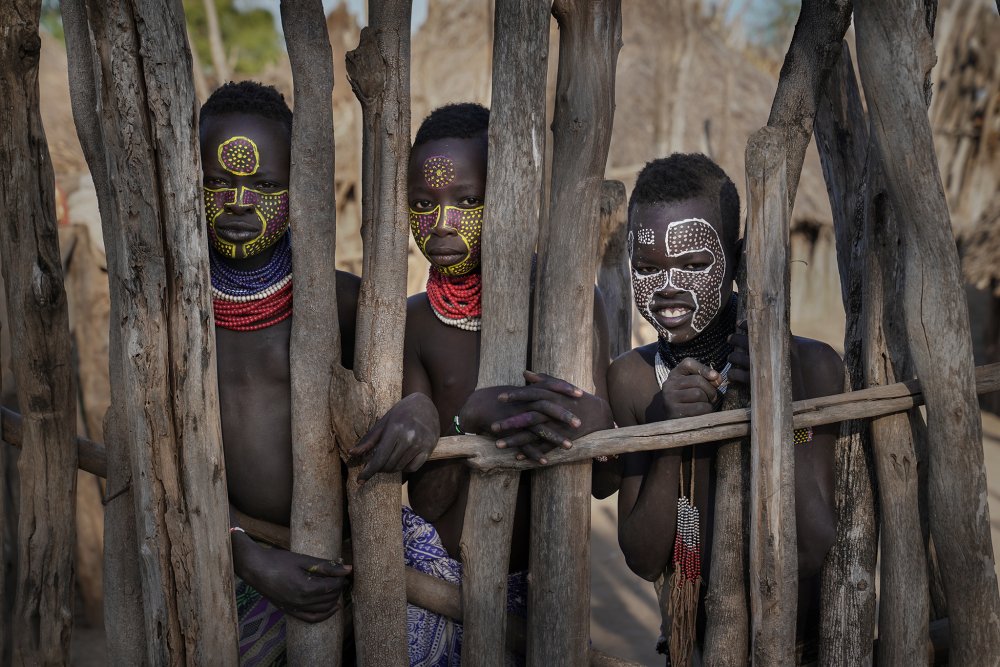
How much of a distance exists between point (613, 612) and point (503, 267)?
165 inches

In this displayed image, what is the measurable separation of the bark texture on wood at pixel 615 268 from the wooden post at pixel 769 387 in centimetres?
124

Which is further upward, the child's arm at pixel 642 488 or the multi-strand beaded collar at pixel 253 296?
the multi-strand beaded collar at pixel 253 296

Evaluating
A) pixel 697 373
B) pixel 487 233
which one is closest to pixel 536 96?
pixel 487 233

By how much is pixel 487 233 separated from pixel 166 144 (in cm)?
78

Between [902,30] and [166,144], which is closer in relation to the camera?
[166,144]

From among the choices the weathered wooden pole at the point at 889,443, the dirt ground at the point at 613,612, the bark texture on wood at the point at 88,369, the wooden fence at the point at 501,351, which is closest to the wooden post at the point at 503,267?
the wooden fence at the point at 501,351

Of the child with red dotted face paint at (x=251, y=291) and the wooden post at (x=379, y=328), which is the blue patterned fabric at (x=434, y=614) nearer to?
the wooden post at (x=379, y=328)

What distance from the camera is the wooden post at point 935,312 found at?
225 cm

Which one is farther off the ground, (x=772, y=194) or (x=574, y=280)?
(x=772, y=194)

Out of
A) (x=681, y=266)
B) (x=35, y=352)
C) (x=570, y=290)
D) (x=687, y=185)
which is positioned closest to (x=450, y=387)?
(x=570, y=290)

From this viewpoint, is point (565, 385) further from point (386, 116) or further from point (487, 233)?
point (386, 116)

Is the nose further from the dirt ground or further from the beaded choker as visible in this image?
the dirt ground

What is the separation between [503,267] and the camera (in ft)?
7.51

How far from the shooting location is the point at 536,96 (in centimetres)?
224
